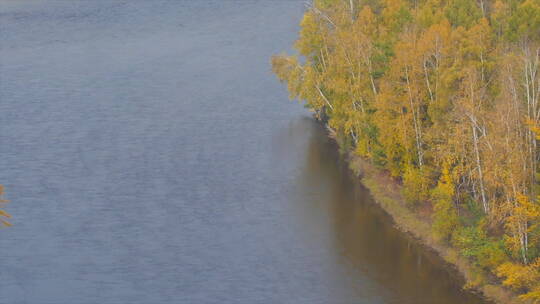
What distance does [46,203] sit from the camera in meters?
41.0

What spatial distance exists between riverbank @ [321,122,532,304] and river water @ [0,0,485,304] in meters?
0.48

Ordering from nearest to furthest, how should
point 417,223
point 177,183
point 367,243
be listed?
point 367,243 → point 417,223 → point 177,183

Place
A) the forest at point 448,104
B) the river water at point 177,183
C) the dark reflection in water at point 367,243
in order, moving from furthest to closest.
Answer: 1. the river water at point 177,183
2. the dark reflection in water at point 367,243
3. the forest at point 448,104

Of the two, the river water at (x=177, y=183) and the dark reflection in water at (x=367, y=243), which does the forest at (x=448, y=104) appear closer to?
the dark reflection in water at (x=367, y=243)

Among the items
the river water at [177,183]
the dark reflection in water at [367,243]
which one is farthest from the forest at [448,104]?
the river water at [177,183]

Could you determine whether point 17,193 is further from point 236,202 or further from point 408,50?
point 408,50

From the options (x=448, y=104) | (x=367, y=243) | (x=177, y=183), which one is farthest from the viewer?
(x=177, y=183)

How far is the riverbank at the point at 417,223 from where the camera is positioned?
32469 millimetres

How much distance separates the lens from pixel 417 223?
38.1 metres

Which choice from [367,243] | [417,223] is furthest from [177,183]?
[417,223]

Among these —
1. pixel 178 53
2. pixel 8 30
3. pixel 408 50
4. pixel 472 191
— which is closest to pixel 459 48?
pixel 408 50

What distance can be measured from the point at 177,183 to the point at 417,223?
1202 cm

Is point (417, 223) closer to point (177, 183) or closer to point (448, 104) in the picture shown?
point (448, 104)

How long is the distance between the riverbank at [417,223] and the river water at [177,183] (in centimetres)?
48
